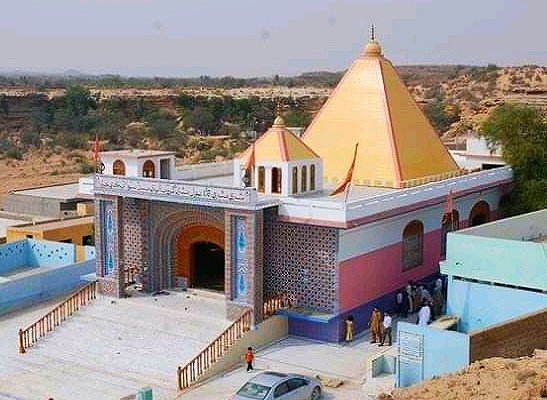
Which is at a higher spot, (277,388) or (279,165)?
(279,165)

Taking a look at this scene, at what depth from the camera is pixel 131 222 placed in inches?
855

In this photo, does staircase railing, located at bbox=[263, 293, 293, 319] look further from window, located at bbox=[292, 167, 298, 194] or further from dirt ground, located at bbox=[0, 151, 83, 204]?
dirt ground, located at bbox=[0, 151, 83, 204]

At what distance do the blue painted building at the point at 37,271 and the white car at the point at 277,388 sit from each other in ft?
31.7

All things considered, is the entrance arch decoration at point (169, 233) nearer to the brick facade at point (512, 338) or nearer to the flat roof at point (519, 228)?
the flat roof at point (519, 228)

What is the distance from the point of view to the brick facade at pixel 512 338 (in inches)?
614

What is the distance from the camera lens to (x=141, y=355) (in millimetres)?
18266

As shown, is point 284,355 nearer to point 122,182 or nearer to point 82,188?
point 122,182

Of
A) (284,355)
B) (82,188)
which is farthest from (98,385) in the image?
(82,188)

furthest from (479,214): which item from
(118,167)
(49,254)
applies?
(49,254)

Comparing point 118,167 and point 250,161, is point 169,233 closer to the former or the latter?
point 118,167

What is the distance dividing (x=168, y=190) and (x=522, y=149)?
11.4 metres

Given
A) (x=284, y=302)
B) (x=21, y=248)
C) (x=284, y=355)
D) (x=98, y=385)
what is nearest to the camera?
(x=98, y=385)

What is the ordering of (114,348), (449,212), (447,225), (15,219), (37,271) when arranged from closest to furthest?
(114,348)
(449,212)
(447,225)
(37,271)
(15,219)

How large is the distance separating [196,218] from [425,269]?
6223mm
